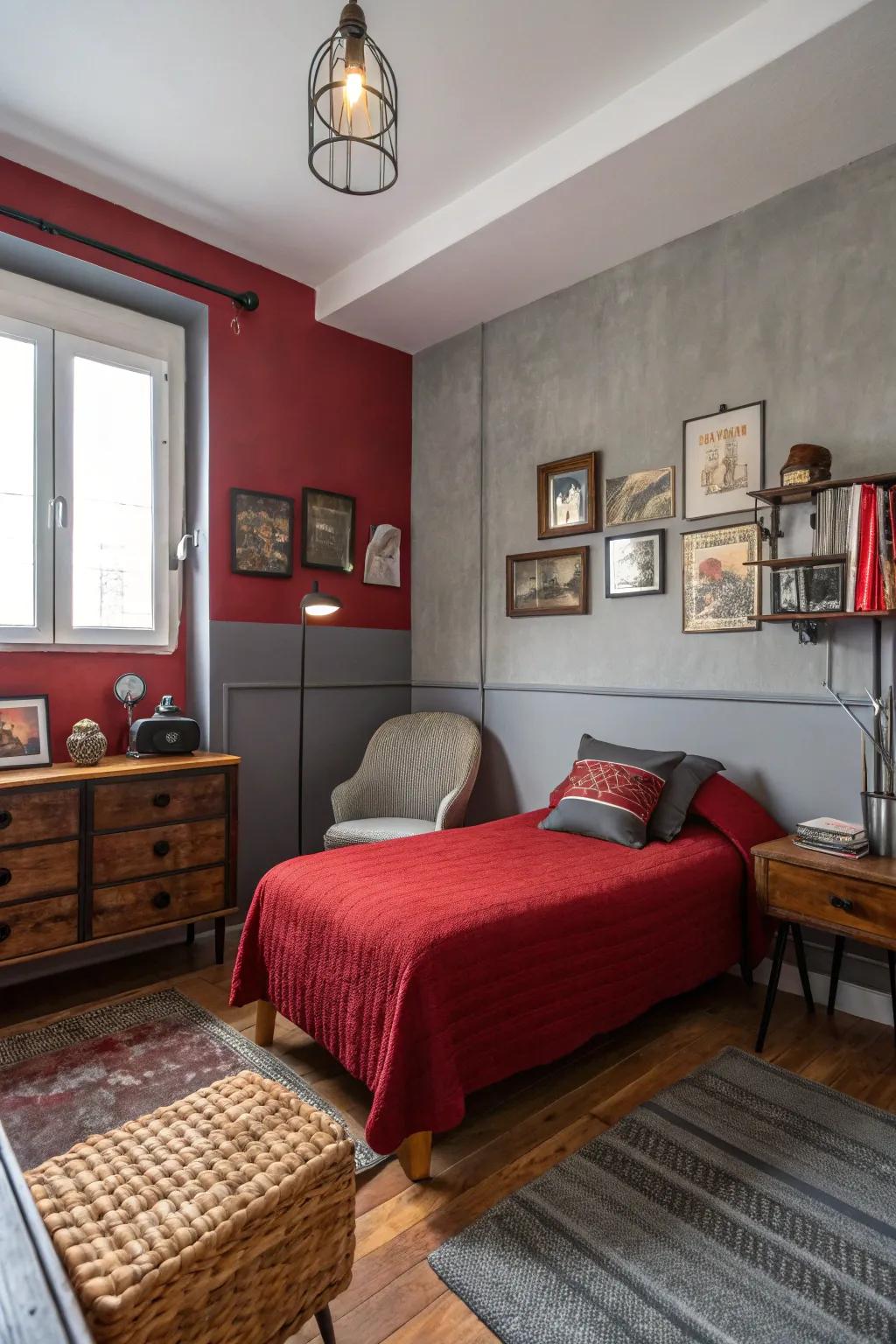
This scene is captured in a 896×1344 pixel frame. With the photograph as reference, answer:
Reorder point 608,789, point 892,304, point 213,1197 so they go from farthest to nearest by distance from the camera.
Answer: point 608,789 → point 892,304 → point 213,1197

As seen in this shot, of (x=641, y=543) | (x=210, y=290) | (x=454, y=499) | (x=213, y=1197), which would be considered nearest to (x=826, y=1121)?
(x=213, y=1197)

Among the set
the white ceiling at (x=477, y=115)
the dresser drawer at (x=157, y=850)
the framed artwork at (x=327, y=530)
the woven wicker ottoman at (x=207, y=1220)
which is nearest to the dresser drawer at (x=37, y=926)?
the dresser drawer at (x=157, y=850)

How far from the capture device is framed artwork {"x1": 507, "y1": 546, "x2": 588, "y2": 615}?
348 centimetres

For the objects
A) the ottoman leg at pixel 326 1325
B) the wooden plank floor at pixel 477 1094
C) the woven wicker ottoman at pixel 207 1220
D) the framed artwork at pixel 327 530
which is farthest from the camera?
the framed artwork at pixel 327 530

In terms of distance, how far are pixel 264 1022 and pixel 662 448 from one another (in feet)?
8.78

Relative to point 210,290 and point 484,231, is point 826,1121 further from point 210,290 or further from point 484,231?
point 210,290

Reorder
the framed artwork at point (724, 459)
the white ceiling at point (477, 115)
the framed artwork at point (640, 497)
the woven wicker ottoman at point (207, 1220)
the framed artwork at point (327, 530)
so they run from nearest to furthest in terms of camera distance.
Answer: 1. the woven wicker ottoman at point (207, 1220)
2. the white ceiling at point (477, 115)
3. the framed artwork at point (724, 459)
4. the framed artwork at point (640, 497)
5. the framed artwork at point (327, 530)

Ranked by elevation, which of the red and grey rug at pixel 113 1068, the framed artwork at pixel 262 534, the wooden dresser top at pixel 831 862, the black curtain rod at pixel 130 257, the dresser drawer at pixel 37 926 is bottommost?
the red and grey rug at pixel 113 1068

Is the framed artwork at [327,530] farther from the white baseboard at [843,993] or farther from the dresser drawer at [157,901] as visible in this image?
the white baseboard at [843,993]

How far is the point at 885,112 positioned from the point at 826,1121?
9.84 feet

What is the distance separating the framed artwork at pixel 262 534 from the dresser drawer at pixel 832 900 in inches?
101

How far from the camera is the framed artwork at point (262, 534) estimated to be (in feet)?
11.7

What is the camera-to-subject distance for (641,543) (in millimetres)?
3246

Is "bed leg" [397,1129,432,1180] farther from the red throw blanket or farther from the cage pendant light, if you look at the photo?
the cage pendant light
